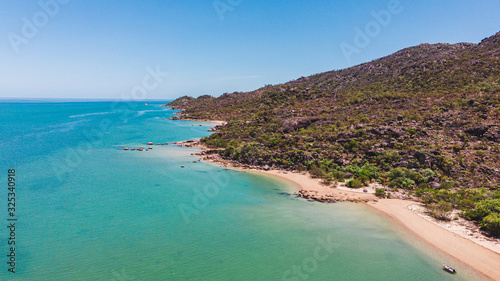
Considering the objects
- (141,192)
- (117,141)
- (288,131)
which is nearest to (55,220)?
(141,192)

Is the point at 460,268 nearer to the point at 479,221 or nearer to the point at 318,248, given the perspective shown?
the point at 479,221

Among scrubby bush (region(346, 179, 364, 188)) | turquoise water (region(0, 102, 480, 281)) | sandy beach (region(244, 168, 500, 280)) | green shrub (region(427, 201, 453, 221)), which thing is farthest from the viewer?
scrubby bush (region(346, 179, 364, 188))

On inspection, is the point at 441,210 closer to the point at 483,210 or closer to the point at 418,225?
the point at 483,210

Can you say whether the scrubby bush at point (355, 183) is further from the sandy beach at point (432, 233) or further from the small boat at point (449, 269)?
the small boat at point (449, 269)

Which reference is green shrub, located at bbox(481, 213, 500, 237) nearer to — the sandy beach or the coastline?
the sandy beach

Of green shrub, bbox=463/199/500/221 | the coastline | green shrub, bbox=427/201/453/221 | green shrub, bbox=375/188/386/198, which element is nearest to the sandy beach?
the coastline

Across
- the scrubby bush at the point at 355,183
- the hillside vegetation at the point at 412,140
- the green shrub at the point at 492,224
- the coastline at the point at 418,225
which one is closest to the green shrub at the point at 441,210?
the hillside vegetation at the point at 412,140
